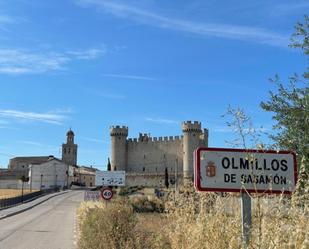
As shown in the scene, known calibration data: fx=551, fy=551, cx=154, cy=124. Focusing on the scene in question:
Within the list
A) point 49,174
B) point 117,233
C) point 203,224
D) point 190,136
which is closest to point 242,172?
point 203,224

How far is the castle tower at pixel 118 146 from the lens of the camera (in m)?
135

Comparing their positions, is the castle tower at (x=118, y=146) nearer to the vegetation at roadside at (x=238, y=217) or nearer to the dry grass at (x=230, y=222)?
the vegetation at roadside at (x=238, y=217)

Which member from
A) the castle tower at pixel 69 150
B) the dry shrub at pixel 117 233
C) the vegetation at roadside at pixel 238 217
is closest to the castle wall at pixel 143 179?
the castle tower at pixel 69 150

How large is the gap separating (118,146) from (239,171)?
433ft

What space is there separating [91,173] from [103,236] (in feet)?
540

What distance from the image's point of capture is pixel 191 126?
425 feet

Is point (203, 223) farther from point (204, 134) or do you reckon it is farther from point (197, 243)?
point (204, 134)

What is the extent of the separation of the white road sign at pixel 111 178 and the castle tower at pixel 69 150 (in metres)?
159

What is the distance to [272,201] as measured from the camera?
15.2 ft

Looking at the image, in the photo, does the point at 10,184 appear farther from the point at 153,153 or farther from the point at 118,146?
the point at 153,153

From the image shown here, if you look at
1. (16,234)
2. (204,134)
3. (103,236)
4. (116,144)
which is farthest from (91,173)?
(103,236)

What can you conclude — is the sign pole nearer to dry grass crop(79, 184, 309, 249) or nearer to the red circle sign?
dry grass crop(79, 184, 309, 249)

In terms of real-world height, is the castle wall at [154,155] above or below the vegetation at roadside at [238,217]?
above

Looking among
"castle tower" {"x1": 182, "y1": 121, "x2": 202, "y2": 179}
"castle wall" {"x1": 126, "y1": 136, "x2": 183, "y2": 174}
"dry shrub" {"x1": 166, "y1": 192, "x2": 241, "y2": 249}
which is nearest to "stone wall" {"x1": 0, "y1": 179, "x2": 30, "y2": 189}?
"castle wall" {"x1": 126, "y1": 136, "x2": 183, "y2": 174}
